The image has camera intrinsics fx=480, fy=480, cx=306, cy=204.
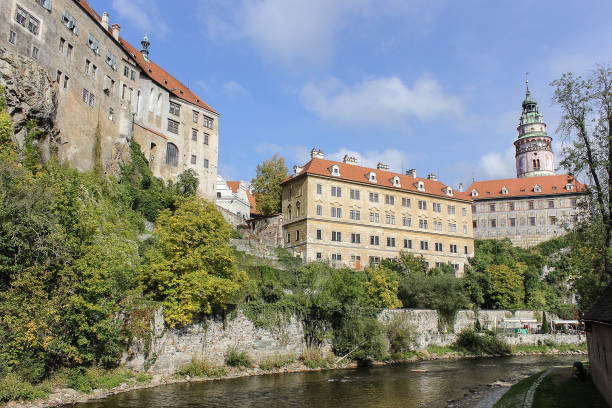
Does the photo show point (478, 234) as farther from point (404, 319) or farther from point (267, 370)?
point (267, 370)

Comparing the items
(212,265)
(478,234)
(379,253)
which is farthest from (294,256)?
(478,234)

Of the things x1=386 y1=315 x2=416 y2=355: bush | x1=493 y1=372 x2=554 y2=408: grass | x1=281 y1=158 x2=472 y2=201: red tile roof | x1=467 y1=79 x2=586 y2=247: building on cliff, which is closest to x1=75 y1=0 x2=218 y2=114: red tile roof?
x1=281 y1=158 x2=472 y2=201: red tile roof

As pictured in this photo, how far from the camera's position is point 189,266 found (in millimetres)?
26078

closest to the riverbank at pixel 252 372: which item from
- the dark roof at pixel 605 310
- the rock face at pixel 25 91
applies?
the dark roof at pixel 605 310

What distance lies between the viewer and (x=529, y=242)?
72938 mm

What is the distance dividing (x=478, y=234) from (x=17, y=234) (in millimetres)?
69668

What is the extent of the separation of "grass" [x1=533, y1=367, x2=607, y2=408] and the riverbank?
160 inches

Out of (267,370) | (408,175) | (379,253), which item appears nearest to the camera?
(267,370)

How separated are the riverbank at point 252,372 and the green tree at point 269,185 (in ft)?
81.8

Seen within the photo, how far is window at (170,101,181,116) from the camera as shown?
51.9 metres

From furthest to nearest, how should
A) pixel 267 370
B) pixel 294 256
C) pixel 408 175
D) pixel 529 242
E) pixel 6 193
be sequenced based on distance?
pixel 529 242 < pixel 408 175 < pixel 294 256 < pixel 267 370 < pixel 6 193

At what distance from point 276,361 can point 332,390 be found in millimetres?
6576

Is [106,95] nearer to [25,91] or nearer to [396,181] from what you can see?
[25,91]

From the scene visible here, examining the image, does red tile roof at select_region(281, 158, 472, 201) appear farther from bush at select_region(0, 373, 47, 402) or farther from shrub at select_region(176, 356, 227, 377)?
bush at select_region(0, 373, 47, 402)
